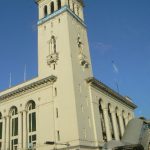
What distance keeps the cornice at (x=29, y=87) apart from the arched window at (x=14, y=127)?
8.30 ft

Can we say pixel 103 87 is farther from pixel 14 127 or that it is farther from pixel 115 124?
pixel 14 127

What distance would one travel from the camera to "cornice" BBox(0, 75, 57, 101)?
4291 cm

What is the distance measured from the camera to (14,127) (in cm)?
4616

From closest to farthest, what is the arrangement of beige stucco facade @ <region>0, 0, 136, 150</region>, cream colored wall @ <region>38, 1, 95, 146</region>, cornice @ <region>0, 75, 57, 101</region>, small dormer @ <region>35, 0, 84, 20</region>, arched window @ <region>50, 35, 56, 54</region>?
cream colored wall @ <region>38, 1, 95, 146</region>
beige stucco facade @ <region>0, 0, 136, 150</region>
cornice @ <region>0, 75, 57, 101</region>
arched window @ <region>50, 35, 56, 54</region>
small dormer @ <region>35, 0, 84, 20</region>

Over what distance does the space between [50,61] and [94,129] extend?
46.4ft

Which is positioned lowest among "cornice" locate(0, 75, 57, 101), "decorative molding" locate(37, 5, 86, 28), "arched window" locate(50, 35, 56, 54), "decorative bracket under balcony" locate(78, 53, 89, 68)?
"cornice" locate(0, 75, 57, 101)

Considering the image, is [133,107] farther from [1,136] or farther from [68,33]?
[1,136]

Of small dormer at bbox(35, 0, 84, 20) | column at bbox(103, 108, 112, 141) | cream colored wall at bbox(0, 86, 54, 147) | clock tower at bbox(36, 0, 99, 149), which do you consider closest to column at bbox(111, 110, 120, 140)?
column at bbox(103, 108, 112, 141)

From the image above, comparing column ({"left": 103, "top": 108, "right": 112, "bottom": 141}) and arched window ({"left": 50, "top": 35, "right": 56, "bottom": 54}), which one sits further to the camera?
arched window ({"left": 50, "top": 35, "right": 56, "bottom": 54})

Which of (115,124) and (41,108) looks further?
(115,124)

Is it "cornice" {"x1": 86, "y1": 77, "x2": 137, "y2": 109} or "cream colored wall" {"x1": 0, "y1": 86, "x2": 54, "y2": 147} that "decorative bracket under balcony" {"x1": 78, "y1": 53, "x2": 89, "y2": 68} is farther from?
"cream colored wall" {"x1": 0, "y1": 86, "x2": 54, "y2": 147}

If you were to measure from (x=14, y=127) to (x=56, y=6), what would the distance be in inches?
991

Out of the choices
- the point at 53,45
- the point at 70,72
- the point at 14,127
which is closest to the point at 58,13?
the point at 53,45

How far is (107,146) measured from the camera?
1567 centimetres
